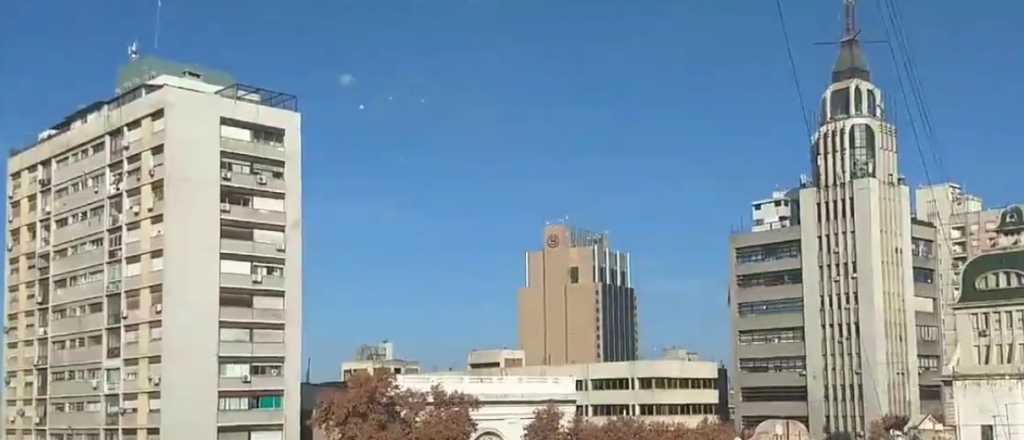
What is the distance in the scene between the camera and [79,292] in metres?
56.5

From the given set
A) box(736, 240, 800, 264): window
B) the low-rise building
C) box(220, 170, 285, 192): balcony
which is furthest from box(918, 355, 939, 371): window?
box(220, 170, 285, 192): balcony

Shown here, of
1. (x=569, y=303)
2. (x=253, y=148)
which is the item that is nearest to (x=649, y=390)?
(x=253, y=148)

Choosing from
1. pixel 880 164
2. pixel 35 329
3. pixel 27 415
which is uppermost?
pixel 880 164

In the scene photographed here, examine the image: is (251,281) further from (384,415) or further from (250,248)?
(384,415)

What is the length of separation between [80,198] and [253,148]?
9809mm

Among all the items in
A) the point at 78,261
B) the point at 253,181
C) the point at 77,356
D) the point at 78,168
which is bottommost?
the point at 77,356

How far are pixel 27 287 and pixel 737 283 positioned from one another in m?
43.2

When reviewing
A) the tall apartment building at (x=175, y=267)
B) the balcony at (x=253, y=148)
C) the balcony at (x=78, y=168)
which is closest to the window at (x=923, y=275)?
the tall apartment building at (x=175, y=267)

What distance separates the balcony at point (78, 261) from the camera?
55431 millimetres

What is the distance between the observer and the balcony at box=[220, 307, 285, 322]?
52.1 metres

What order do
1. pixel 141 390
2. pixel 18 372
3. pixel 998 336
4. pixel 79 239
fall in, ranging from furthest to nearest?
pixel 18 372 < pixel 79 239 < pixel 141 390 < pixel 998 336

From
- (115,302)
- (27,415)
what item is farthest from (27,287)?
(115,302)

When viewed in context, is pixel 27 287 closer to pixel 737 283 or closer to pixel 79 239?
pixel 79 239

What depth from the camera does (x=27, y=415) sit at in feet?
197
